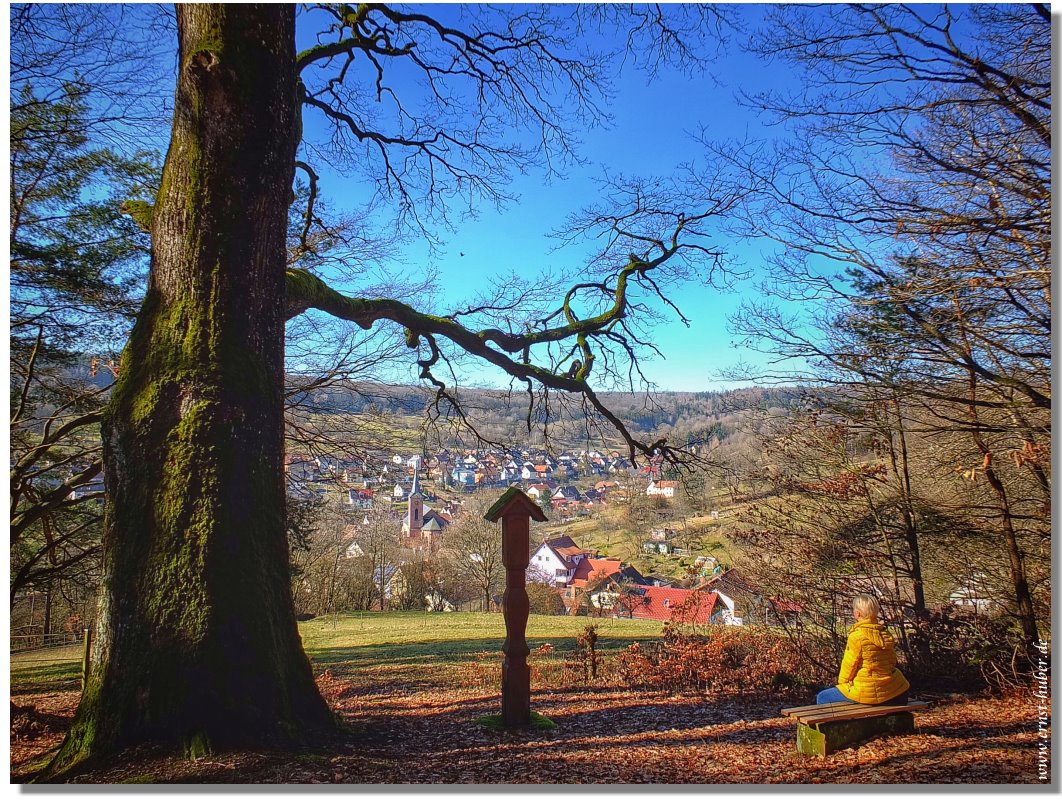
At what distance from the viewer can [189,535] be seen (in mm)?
3061

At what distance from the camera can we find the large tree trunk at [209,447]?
2934 mm

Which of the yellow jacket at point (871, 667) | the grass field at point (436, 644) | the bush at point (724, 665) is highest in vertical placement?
the yellow jacket at point (871, 667)

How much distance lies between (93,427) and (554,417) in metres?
4.70

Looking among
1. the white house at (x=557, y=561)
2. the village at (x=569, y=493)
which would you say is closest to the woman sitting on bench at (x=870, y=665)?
the village at (x=569, y=493)

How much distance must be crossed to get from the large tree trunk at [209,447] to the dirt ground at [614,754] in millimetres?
220

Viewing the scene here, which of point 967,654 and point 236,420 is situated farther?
point 967,654

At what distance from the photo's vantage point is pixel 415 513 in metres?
10.2

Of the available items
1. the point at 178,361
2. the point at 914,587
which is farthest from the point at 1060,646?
the point at 178,361

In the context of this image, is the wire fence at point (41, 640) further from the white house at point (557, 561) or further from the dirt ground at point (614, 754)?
the white house at point (557, 561)

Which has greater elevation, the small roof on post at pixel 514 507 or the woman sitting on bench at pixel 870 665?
the small roof on post at pixel 514 507

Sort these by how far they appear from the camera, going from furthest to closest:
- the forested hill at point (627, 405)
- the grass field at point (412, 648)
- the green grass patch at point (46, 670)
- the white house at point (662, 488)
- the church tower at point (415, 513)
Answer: the church tower at point (415, 513) → the white house at point (662, 488) → the grass field at point (412, 648) → the forested hill at point (627, 405) → the green grass patch at point (46, 670)

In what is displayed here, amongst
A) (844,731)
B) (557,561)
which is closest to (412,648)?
(557,561)

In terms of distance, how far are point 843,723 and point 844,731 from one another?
5 centimetres

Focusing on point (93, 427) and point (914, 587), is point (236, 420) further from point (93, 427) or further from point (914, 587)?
point (914, 587)
